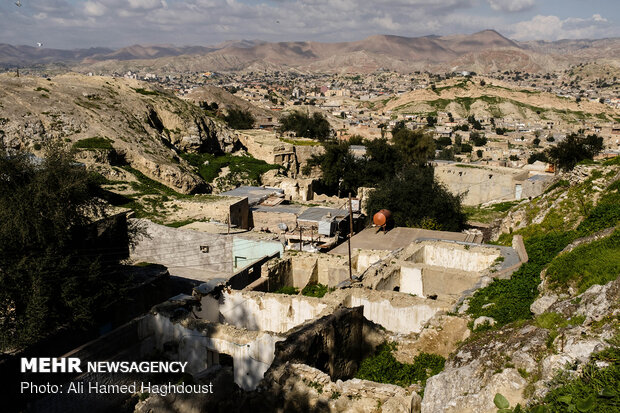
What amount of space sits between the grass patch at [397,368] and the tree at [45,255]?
6905mm

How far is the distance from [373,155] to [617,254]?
3088 centimetres

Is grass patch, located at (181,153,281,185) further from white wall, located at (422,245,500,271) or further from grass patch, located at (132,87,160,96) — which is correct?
white wall, located at (422,245,500,271)

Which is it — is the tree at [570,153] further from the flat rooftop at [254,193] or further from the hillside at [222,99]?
the hillside at [222,99]

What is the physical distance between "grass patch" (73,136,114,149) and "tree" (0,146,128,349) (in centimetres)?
A: 1265

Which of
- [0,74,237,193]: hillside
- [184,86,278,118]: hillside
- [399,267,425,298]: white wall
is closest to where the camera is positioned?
[399,267,425,298]: white wall

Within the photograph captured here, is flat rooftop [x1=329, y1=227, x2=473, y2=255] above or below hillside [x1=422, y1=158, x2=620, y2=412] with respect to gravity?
below

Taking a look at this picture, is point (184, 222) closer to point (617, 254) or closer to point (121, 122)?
point (121, 122)

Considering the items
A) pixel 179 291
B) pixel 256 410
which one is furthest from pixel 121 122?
pixel 256 410

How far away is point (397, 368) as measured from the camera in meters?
9.08

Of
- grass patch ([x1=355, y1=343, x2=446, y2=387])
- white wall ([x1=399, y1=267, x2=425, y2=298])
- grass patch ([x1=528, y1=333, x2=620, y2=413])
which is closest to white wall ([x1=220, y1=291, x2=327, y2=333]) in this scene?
grass patch ([x1=355, y1=343, x2=446, y2=387])

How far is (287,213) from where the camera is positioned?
917 inches

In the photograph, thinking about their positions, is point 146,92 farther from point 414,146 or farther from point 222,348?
point 222,348

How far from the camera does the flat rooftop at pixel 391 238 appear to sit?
1903 cm

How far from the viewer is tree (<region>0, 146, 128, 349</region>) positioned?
10609mm
